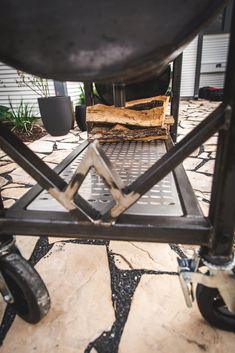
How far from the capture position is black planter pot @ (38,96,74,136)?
8.87 ft

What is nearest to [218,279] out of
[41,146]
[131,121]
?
[131,121]

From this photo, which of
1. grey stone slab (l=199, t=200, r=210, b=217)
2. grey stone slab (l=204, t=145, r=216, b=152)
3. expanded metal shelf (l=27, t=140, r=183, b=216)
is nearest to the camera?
expanded metal shelf (l=27, t=140, r=183, b=216)

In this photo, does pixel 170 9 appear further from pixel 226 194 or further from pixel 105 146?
pixel 105 146

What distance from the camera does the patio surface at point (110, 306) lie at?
0.58 metres

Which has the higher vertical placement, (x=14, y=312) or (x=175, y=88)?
(x=175, y=88)

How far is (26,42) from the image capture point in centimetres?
40

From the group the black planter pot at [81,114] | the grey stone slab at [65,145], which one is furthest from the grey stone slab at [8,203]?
the black planter pot at [81,114]

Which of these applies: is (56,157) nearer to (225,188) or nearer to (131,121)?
(131,121)

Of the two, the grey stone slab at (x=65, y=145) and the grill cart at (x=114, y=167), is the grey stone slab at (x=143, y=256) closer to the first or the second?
the grill cart at (x=114, y=167)

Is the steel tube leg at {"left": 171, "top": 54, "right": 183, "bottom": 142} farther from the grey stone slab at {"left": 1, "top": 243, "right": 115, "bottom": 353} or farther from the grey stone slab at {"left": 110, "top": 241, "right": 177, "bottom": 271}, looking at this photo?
the grey stone slab at {"left": 1, "top": 243, "right": 115, "bottom": 353}

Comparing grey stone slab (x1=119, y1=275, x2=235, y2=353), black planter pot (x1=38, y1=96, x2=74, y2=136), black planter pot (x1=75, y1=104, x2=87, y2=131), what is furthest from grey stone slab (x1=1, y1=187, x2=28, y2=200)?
black planter pot (x1=75, y1=104, x2=87, y2=131)

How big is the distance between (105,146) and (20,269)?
3.29 feet

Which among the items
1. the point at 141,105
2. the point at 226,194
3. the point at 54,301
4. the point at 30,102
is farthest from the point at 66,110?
the point at 226,194

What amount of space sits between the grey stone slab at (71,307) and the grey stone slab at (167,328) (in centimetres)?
7
